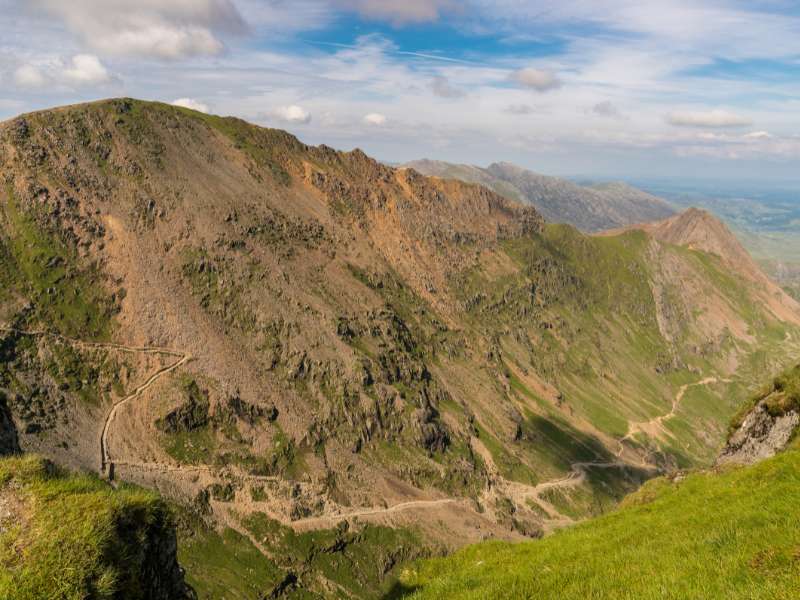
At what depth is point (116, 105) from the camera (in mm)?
198500

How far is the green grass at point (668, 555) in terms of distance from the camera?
12609 millimetres

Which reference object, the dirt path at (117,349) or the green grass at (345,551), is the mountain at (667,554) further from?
the dirt path at (117,349)

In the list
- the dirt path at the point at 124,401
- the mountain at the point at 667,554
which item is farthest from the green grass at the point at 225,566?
the mountain at the point at 667,554

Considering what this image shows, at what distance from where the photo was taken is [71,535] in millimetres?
12930

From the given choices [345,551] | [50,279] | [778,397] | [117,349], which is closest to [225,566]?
[345,551]

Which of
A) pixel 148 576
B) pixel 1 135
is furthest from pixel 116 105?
pixel 148 576

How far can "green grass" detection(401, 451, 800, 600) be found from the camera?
41.4ft

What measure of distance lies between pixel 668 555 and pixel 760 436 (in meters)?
31.8

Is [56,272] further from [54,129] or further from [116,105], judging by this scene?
[116,105]

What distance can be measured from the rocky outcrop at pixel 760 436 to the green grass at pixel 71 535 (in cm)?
3946

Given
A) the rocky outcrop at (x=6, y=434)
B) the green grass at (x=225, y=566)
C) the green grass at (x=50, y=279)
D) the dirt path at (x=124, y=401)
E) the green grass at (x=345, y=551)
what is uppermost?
the rocky outcrop at (x=6, y=434)

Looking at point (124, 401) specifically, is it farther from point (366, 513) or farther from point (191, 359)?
point (366, 513)

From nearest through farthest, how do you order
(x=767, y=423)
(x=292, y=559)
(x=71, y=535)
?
(x=71, y=535) < (x=767, y=423) < (x=292, y=559)

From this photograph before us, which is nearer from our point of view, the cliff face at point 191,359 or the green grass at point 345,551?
the green grass at point 345,551
